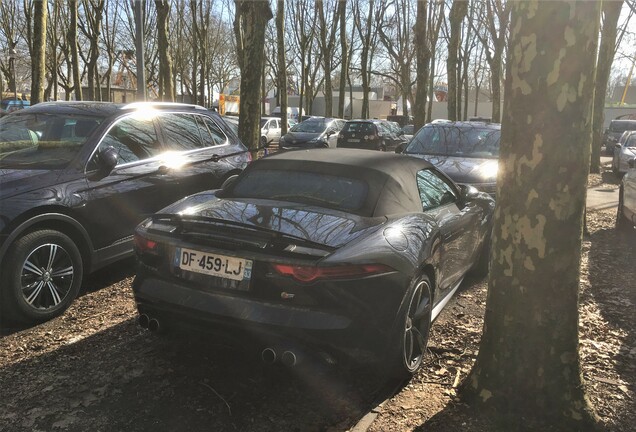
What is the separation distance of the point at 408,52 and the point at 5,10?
84.0 ft

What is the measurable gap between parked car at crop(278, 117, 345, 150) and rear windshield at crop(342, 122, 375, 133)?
2.97 feet

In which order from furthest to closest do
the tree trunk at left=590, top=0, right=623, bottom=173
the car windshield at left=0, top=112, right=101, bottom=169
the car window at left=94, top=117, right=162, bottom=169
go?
the tree trunk at left=590, top=0, right=623, bottom=173 < the car window at left=94, top=117, right=162, bottom=169 < the car windshield at left=0, top=112, right=101, bottom=169

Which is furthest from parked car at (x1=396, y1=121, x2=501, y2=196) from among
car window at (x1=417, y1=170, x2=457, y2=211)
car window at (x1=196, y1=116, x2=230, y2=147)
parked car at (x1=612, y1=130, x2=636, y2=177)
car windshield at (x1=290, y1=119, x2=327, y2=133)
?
car windshield at (x1=290, y1=119, x2=327, y2=133)

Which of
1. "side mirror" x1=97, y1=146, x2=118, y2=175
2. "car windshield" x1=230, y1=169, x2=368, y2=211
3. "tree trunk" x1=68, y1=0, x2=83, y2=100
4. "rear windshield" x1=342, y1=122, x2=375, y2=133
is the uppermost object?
"tree trunk" x1=68, y1=0, x2=83, y2=100

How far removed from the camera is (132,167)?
509 centimetres

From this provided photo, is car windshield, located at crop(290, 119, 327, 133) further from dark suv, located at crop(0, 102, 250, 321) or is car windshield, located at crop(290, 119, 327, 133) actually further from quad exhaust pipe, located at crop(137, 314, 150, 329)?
quad exhaust pipe, located at crop(137, 314, 150, 329)

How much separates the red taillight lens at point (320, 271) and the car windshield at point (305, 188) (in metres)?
0.70

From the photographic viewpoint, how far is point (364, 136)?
818 inches

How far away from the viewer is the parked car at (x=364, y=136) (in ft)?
68.2

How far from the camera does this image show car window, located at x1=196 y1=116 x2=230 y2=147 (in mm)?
6406

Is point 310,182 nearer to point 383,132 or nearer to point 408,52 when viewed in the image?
point 383,132

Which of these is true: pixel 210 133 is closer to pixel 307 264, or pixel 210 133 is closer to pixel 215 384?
pixel 215 384

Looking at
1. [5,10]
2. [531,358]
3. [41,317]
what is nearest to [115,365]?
[41,317]

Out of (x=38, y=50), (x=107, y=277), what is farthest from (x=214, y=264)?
(x=38, y=50)
